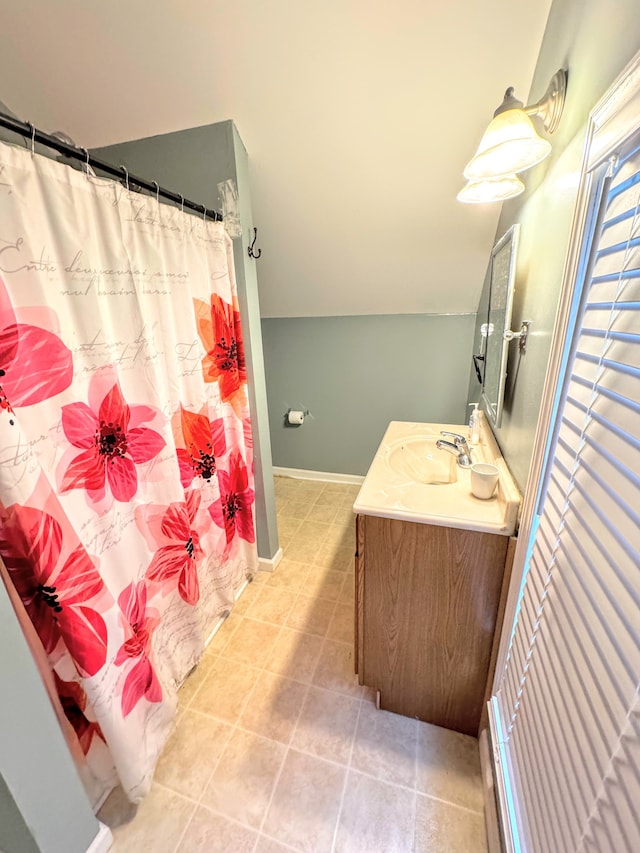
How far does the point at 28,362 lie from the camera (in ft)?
2.66

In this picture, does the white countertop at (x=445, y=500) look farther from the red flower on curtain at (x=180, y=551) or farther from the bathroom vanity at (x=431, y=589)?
the red flower on curtain at (x=180, y=551)

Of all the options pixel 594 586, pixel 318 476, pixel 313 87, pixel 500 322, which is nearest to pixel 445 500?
pixel 594 586

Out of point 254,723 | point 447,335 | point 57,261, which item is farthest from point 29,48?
point 254,723

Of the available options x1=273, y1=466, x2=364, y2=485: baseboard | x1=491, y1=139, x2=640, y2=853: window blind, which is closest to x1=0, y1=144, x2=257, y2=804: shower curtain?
x1=491, y1=139, x2=640, y2=853: window blind

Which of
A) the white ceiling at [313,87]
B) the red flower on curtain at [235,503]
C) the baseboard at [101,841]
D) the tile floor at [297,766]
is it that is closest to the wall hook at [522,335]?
the white ceiling at [313,87]

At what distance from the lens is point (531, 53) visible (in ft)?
3.68

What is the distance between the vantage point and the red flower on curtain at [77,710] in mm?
980

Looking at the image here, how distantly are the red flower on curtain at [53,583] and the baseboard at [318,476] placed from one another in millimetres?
2296

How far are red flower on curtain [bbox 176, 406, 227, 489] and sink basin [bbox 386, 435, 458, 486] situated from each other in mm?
769

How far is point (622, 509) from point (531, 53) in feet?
4.90

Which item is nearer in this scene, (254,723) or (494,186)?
(494,186)

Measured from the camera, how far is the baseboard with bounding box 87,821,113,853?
0.96m

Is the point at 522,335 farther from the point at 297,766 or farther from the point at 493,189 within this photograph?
the point at 297,766

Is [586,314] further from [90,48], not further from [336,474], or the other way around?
[336,474]
